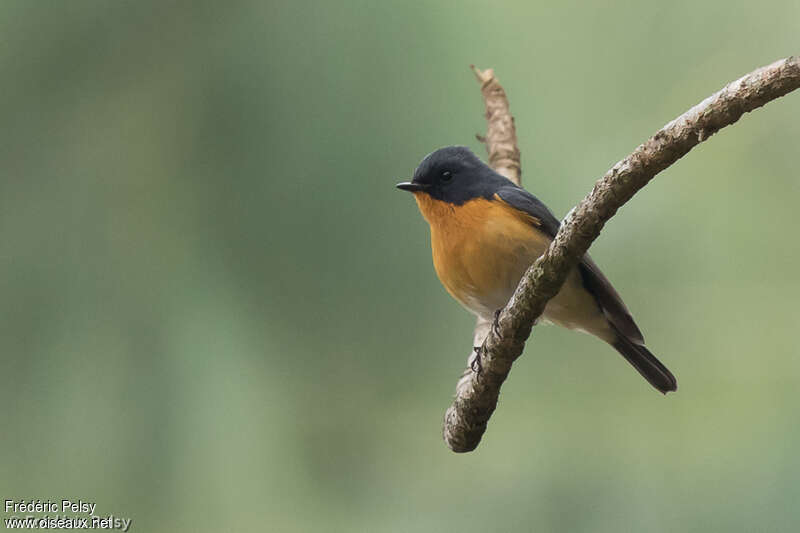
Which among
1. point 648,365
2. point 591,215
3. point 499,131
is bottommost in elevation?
point 648,365

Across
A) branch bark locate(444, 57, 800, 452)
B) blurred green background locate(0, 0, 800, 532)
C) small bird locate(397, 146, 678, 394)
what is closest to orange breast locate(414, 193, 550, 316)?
small bird locate(397, 146, 678, 394)

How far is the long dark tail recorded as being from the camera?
2.79m

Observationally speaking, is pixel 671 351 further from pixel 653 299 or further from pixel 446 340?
pixel 446 340

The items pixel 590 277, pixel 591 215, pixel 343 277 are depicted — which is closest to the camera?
pixel 591 215

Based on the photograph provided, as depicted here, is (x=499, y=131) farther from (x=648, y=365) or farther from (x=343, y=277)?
(x=648, y=365)

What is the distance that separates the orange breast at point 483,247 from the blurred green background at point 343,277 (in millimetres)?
822

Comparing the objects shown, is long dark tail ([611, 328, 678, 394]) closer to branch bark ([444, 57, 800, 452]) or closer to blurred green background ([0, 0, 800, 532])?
blurred green background ([0, 0, 800, 532])

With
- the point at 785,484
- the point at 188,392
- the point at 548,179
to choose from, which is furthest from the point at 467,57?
the point at 785,484

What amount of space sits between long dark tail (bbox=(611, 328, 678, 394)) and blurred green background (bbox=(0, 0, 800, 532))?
57cm

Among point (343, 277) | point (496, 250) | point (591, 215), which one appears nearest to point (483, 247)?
point (496, 250)

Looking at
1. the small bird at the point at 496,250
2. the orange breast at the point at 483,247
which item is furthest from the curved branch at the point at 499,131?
the orange breast at the point at 483,247

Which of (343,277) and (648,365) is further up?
(343,277)

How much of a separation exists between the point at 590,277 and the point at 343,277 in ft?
4.07

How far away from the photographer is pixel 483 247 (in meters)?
2.51
